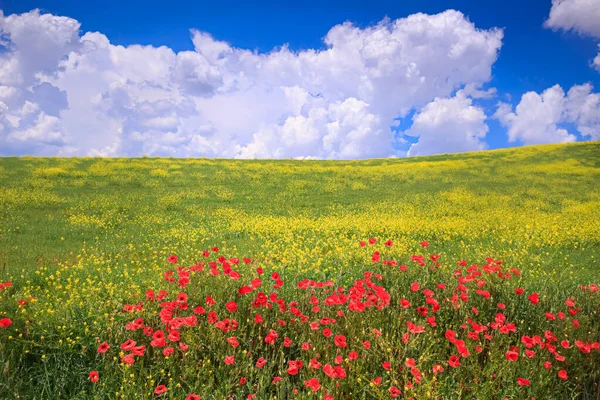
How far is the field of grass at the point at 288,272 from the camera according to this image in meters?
4.66

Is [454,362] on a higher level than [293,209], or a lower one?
lower

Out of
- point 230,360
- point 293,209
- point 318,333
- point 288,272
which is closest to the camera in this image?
point 230,360

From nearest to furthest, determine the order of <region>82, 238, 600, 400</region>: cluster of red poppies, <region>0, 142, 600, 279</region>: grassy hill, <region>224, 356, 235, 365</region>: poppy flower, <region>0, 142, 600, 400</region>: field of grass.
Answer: <region>224, 356, 235, 365</region>: poppy flower < <region>82, 238, 600, 400</region>: cluster of red poppies < <region>0, 142, 600, 400</region>: field of grass < <region>0, 142, 600, 279</region>: grassy hill

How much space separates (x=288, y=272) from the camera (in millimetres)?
8914

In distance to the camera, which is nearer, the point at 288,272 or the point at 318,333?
the point at 318,333

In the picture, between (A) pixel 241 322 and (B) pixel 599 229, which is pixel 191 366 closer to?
(A) pixel 241 322

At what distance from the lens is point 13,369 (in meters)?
4.71

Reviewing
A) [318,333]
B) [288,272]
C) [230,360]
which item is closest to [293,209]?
[288,272]

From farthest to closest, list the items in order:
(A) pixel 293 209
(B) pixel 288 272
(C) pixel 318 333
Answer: (A) pixel 293 209, (B) pixel 288 272, (C) pixel 318 333

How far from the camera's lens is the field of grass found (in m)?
4.66

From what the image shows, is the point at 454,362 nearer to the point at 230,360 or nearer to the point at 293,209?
the point at 230,360

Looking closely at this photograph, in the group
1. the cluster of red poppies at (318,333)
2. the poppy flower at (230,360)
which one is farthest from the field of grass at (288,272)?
the poppy flower at (230,360)

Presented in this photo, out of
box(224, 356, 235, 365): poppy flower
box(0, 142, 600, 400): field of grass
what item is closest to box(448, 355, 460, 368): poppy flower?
box(0, 142, 600, 400): field of grass

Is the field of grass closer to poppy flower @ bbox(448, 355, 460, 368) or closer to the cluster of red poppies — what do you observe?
the cluster of red poppies
